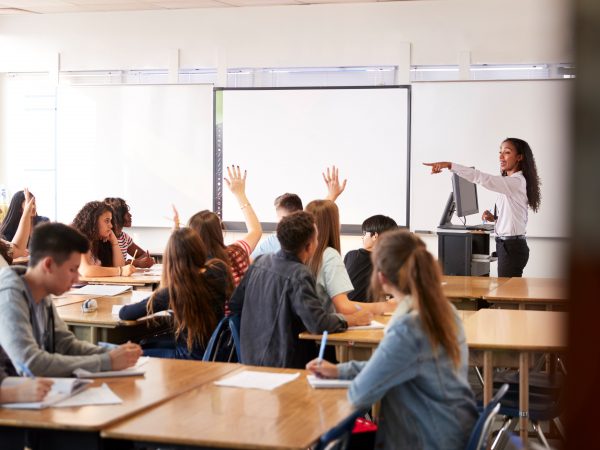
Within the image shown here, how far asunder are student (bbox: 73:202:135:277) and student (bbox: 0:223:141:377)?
311cm

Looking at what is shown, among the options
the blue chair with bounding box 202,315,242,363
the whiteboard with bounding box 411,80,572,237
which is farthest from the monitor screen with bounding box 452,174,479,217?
the blue chair with bounding box 202,315,242,363

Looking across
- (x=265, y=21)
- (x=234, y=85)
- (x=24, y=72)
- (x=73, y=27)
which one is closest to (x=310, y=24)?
(x=265, y=21)

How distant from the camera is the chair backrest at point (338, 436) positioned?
2088 mm

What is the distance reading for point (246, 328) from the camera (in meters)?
3.49

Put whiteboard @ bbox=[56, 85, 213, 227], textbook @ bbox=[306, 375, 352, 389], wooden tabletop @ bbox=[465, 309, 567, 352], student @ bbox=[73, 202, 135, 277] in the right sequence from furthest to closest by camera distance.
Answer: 1. whiteboard @ bbox=[56, 85, 213, 227]
2. student @ bbox=[73, 202, 135, 277]
3. wooden tabletop @ bbox=[465, 309, 567, 352]
4. textbook @ bbox=[306, 375, 352, 389]

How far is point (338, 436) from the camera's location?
2133 millimetres

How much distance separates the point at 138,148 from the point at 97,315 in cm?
482

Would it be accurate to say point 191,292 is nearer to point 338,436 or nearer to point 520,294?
point 338,436

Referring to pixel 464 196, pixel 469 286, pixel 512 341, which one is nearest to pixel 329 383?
pixel 512 341

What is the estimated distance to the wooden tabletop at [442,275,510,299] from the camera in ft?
16.4

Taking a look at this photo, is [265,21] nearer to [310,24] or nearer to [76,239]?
[310,24]

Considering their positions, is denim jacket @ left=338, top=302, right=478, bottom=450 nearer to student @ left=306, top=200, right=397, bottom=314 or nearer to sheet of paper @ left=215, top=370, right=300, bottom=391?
sheet of paper @ left=215, top=370, right=300, bottom=391

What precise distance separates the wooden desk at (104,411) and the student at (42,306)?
0.36 feet

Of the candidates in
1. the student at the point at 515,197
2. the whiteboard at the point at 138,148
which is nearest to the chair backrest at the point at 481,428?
the student at the point at 515,197
